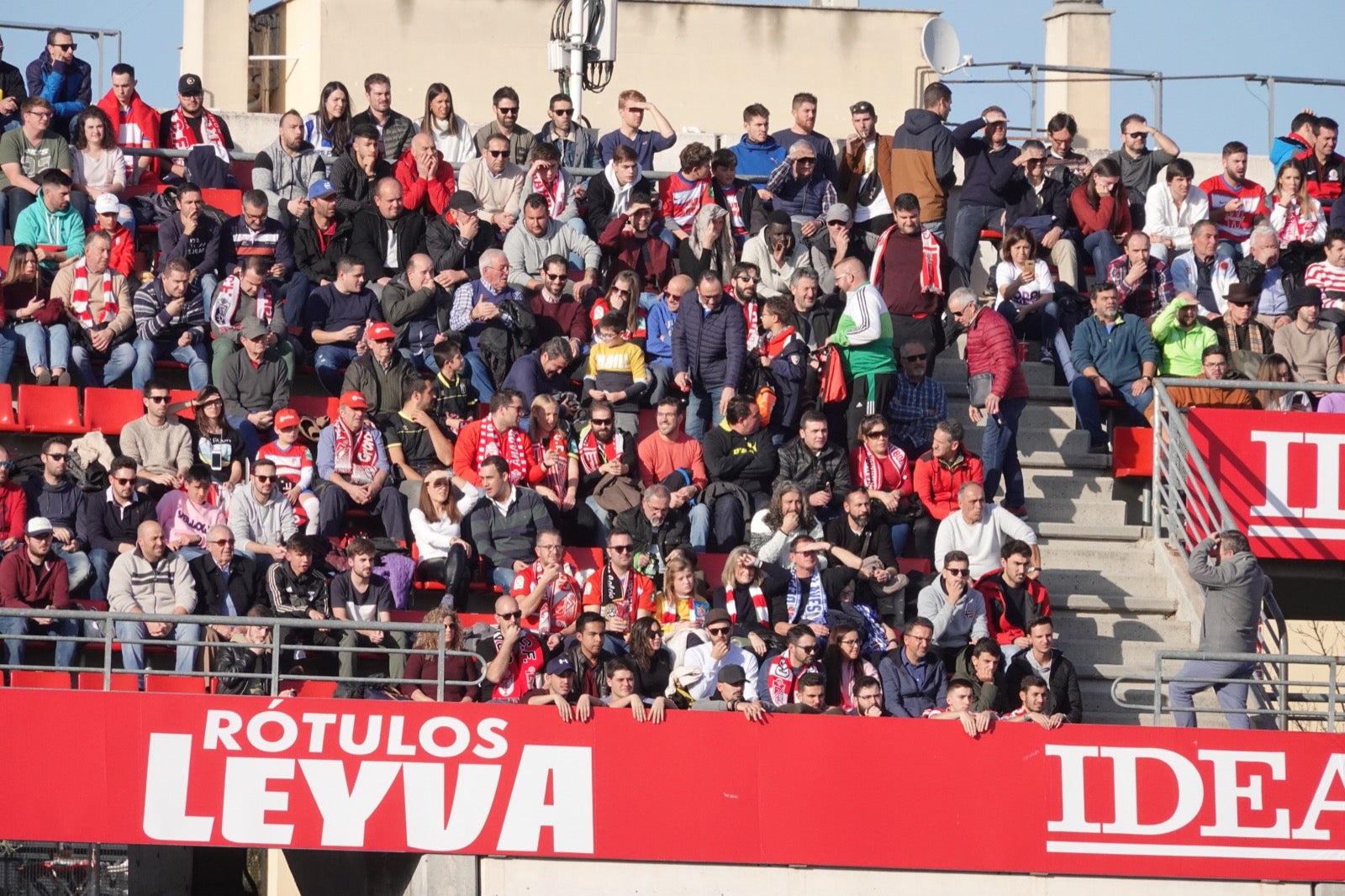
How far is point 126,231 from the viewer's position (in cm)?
1672

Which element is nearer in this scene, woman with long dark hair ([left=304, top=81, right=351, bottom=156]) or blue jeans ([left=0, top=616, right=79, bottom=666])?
blue jeans ([left=0, top=616, right=79, bottom=666])

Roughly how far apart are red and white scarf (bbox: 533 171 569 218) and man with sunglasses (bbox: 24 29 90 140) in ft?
12.4

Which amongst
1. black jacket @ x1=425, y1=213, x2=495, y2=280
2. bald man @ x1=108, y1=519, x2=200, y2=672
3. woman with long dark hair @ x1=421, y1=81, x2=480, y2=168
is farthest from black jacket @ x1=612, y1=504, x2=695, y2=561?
woman with long dark hair @ x1=421, y1=81, x2=480, y2=168

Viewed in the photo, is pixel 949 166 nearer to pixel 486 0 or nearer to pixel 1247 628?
pixel 1247 628

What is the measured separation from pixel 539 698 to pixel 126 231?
5823 mm

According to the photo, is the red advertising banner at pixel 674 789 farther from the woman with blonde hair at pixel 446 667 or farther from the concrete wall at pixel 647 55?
the concrete wall at pixel 647 55

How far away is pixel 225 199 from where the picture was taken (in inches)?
707

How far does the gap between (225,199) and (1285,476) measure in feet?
28.1

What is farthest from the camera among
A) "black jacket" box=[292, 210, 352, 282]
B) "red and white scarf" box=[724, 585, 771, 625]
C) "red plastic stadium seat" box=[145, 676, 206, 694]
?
"black jacket" box=[292, 210, 352, 282]

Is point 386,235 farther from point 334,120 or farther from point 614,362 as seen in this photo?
Answer: point 614,362

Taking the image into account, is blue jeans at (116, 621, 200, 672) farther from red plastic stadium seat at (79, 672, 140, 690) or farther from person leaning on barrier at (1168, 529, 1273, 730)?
person leaning on barrier at (1168, 529, 1273, 730)

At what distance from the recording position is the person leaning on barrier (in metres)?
13.9

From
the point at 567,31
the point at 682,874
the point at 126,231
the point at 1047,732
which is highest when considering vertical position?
the point at 567,31

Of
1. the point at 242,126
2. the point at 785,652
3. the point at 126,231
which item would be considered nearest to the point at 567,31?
the point at 242,126
